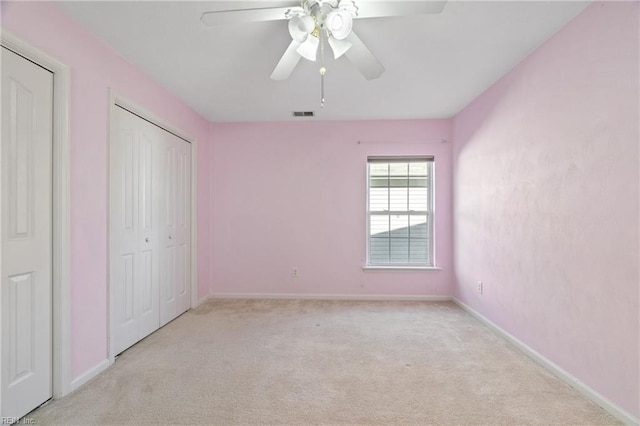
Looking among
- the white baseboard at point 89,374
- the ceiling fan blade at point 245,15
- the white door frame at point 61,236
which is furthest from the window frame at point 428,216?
the white door frame at point 61,236

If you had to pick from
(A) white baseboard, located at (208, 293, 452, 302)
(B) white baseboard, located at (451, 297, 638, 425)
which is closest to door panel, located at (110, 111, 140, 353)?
(A) white baseboard, located at (208, 293, 452, 302)

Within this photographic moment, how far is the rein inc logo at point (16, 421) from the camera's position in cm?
154

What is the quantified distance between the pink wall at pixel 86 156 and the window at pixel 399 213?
292 cm

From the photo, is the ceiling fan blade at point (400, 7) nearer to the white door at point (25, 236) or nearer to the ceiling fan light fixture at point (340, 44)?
the ceiling fan light fixture at point (340, 44)

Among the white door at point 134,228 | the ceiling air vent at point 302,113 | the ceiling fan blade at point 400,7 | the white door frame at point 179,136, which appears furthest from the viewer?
the ceiling air vent at point 302,113

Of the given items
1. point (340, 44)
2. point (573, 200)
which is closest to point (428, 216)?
point (573, 200)

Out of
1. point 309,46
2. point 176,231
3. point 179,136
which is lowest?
point 176,231

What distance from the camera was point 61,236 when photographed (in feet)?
5.99

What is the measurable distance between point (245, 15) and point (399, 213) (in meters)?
3.08

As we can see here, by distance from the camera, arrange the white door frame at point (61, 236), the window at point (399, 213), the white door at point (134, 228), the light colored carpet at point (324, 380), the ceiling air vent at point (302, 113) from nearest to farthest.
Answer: the light colored carpet at point (324, 380), the white door frame at point (61, 236), the white door at point (134, 228), the ceiling air vent at point (302, 113), the window at point (399, 213)

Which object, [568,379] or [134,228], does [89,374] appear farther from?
[568,379]

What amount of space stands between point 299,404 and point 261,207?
267 cm

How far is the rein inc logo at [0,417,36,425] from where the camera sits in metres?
1.54

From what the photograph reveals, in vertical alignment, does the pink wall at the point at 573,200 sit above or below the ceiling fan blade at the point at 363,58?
below
